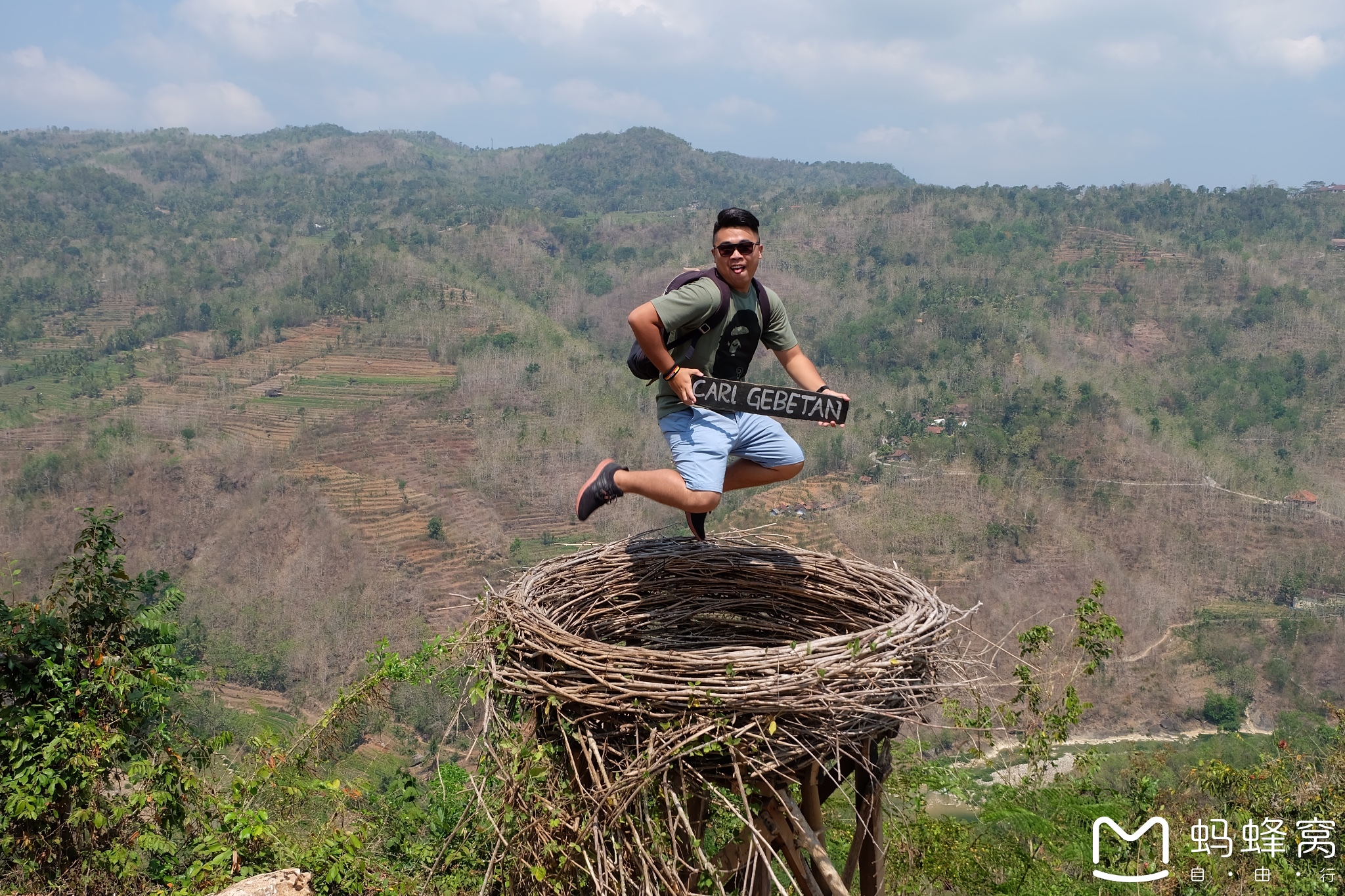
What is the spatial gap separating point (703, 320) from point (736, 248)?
0.33 meters

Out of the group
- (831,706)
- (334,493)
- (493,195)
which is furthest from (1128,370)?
(493,195)

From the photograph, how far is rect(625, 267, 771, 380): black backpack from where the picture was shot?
380 centimetres

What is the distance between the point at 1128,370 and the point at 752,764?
86.0 metres

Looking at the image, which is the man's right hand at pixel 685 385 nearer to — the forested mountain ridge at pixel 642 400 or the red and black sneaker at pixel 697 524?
the red and black sneaker at pixel 697 524

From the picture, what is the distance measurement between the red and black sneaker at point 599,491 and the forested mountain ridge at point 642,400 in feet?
129

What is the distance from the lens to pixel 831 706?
3029mm

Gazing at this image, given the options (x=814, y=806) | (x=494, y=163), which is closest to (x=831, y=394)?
(x=814, y=806)

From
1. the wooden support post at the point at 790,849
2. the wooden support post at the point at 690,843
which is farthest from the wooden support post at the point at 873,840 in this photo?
the wooden support post at the point at 690,843

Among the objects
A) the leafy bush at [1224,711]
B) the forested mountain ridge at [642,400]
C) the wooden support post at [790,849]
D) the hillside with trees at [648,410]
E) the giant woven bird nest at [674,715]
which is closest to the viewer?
the giant woven bird nest at [674,715]

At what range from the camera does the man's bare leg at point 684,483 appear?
12.4 feet

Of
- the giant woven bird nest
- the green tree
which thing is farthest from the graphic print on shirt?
the green tree

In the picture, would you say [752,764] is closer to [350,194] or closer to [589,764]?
[589,764]

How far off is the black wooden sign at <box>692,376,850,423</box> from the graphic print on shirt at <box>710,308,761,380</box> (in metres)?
0.28

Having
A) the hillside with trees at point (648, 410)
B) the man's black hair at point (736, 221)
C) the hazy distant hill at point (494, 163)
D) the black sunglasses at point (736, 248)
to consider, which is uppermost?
the hazy distant hill at point (494, 163)
